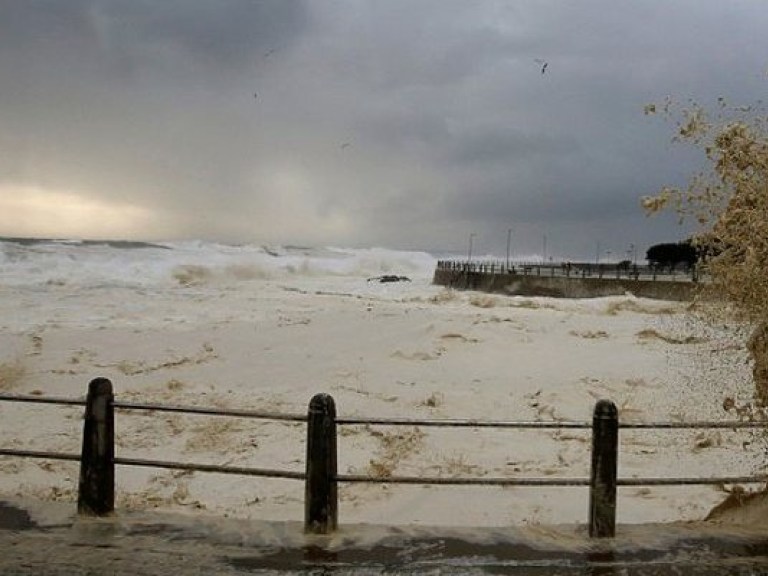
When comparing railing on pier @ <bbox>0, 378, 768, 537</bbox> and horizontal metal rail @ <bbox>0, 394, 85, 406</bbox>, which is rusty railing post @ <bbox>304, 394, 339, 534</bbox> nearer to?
railing on pier @ <bbox>0, 378, 768, 537</bbox>

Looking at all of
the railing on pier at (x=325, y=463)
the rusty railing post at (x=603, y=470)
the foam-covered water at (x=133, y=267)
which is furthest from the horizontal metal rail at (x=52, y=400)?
the foam-covered water at (x=133, y=267)

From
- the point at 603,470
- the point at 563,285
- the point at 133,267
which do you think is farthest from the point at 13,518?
the point at 133,267

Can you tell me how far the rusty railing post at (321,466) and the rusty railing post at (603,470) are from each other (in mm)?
1872

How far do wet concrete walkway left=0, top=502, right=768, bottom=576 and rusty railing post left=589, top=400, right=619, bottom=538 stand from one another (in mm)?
129

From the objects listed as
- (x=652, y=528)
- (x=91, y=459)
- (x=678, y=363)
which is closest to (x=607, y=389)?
(x=678, y=363)

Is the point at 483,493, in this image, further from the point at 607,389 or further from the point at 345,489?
the point at 607,389

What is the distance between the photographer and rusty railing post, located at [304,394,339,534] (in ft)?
18.5

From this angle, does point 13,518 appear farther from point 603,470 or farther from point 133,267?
point 133,267

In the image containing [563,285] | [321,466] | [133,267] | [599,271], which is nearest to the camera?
[321,466]

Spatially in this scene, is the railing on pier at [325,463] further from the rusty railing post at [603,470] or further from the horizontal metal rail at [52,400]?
the horizontal metal rail at [52,400]

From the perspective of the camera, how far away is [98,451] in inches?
235

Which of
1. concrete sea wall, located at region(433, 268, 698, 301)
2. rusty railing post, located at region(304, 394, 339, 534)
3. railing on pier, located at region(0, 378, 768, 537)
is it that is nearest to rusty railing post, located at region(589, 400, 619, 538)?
railing on pier, located at region(0, 378, 768, 537)

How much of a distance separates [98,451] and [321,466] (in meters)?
1.71

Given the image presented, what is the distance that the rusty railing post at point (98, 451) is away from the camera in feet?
19.4
